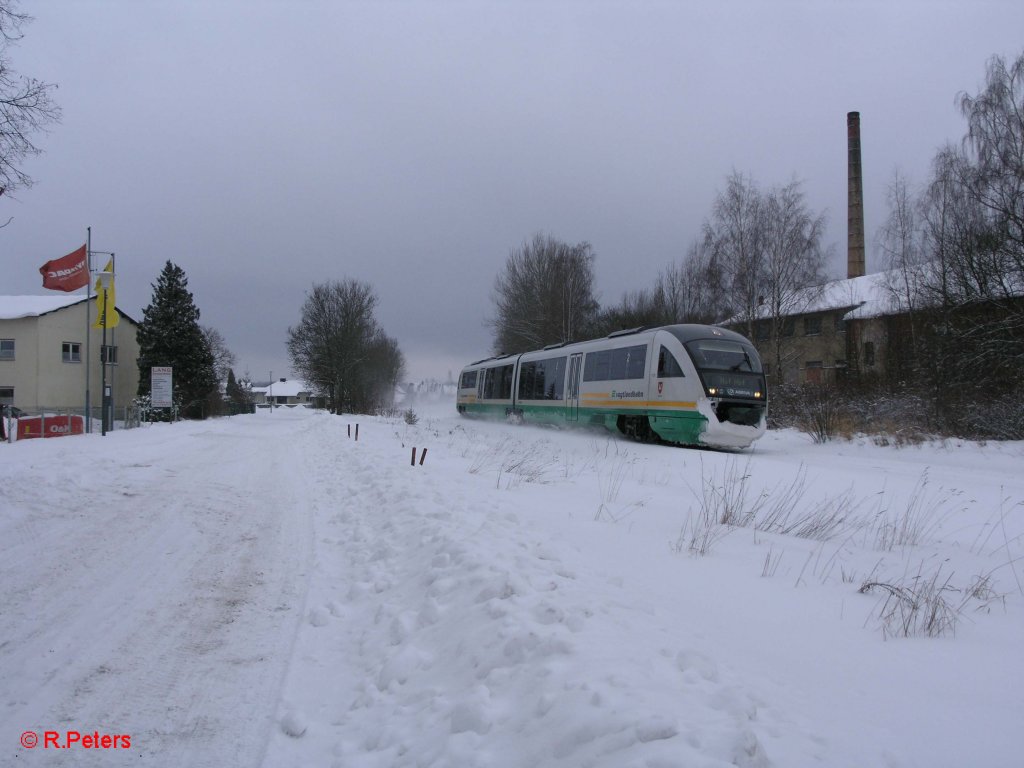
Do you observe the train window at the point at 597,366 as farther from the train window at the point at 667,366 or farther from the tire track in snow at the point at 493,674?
the tire track in snow at the point at 493,674

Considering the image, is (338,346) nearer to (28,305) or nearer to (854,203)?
(28,305)

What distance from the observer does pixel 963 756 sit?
2.20m

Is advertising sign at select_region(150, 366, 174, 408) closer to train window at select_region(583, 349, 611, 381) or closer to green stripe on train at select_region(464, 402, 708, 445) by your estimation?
green stripe on train at select_region(464, 402, 708, 445)

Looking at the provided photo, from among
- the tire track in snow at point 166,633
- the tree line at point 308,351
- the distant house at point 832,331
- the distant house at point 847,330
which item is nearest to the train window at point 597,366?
the distant house at point 847,330

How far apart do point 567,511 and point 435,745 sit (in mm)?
4487

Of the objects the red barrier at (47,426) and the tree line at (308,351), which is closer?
the red barrier at (47,426)

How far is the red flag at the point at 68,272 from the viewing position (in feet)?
69.5

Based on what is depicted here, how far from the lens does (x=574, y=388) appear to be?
21.4 meters

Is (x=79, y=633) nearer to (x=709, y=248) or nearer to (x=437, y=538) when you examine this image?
(x=437, y=538)

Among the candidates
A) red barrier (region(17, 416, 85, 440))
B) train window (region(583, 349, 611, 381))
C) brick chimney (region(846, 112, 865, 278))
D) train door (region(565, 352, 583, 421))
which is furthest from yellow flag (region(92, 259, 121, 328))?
brick chimney (region(846, 112, 865, 278))

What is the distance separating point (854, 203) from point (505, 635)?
5088 cm

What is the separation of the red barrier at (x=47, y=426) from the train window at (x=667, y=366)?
67.8 ft

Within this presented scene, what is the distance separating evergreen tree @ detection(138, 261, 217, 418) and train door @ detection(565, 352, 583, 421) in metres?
29.6

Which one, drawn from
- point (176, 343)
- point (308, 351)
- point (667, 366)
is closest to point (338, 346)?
point (308, 351)
